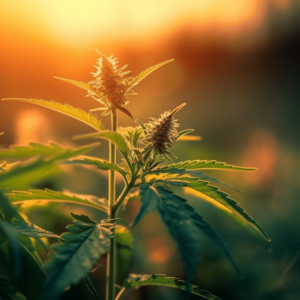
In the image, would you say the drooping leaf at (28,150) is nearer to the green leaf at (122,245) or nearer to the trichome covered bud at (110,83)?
the trichome covered bud at (110,83)

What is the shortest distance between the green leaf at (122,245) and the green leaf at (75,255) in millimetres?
301

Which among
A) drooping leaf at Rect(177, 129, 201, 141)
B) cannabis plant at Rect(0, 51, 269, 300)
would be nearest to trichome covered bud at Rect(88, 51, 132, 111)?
cannabis plant at Rect(0, 51, 269, 300)

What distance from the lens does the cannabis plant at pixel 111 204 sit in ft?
1.42

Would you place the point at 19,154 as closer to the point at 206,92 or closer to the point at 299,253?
the point at 299,253

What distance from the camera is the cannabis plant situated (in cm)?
43

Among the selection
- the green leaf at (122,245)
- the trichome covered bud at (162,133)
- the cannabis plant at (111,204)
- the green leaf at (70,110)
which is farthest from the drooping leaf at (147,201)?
the green leaf at (122,245)

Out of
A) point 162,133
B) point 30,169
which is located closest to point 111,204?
point 162,133

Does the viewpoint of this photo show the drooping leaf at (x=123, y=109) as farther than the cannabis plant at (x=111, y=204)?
Yes

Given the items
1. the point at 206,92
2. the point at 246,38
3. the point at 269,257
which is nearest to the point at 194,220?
the point at 269,257

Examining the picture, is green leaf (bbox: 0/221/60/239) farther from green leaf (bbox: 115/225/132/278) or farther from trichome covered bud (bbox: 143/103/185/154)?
green leaf (bbox: 115/225/132/278)

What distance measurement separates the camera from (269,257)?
6.40ft

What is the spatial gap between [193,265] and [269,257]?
1.74m

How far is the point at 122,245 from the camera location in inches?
36.0

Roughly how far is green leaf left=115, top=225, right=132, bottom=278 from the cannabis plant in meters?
0.15
